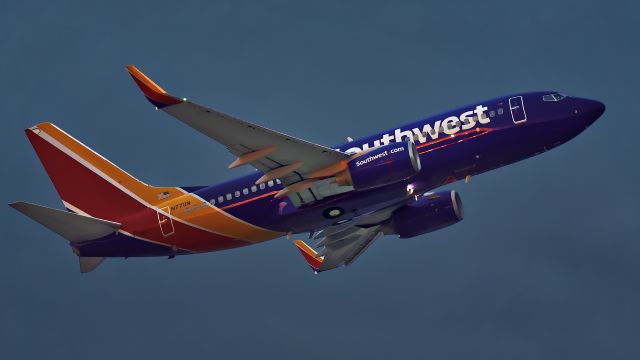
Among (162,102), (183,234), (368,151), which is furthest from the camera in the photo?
(183,234)

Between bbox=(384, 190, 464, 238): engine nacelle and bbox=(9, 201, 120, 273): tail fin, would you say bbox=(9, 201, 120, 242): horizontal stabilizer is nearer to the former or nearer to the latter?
bbox=(9, 201, 120, 273): tail fin

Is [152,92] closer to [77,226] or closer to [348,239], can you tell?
[77,226]

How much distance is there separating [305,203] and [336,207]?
1.76 m

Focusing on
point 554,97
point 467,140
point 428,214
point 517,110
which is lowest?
point 428,214

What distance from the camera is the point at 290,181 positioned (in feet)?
205

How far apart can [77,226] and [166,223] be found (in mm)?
5112

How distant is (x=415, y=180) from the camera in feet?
204

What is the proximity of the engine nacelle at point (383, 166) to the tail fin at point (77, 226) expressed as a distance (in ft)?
49.4

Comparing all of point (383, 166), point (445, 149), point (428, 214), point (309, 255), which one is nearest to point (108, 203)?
point (309, 255)

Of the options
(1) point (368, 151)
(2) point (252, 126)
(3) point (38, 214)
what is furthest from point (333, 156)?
(3) point (38, 214)

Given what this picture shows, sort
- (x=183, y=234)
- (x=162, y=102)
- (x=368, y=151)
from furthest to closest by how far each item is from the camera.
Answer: (x=183, y=234) < (x=368, y=151) < (x=162, y=102)

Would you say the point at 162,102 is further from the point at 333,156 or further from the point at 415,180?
the point at 415,180

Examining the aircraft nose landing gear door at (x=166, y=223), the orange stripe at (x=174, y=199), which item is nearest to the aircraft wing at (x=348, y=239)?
the orange stripe at (x=174, y=199)

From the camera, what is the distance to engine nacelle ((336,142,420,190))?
59656 millimetres
